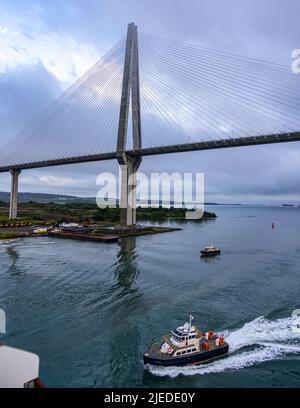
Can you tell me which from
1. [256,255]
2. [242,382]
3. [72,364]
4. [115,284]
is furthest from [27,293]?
[256,255]

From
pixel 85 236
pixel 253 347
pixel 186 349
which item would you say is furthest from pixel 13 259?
pixel 253 347

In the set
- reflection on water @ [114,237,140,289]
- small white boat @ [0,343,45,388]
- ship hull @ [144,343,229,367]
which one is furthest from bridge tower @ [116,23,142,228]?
small white boat @ [0,343,45,388]

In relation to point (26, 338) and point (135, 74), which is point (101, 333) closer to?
point (26, 338)

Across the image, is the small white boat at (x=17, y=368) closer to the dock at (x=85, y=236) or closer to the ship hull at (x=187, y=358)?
the ship hull at (x=187, y=358)
